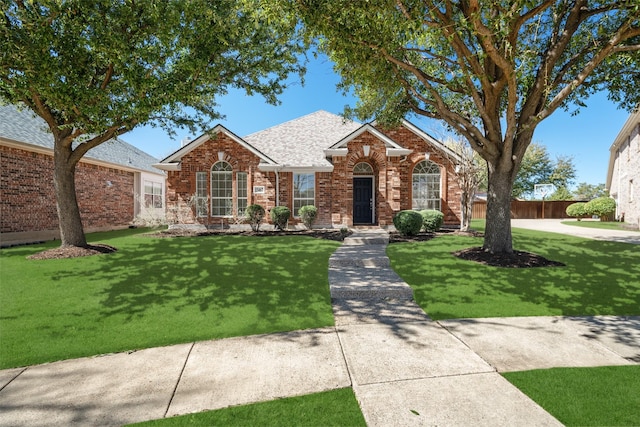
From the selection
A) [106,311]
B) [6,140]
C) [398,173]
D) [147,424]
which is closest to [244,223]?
[398,173]

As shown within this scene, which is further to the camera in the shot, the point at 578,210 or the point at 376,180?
the point at 578,210

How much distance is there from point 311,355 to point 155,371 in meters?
1.73

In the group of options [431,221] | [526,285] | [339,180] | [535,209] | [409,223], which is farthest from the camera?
[535,209]

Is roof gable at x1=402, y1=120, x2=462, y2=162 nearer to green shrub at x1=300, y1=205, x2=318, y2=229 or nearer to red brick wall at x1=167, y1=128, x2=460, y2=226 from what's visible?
red brick wall at x1=167, y1=128, x2=460, y2=226

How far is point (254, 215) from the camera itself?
15828mm

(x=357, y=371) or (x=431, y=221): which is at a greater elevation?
(x=431, y=221)

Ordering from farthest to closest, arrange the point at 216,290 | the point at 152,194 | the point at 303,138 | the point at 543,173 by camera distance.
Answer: the point at 543,173 < the point at 152,194 < the point at 303,138 < the point at 216,290

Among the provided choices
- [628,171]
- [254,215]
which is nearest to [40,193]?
[254,215]

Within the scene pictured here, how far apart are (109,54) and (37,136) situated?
34.4 feet

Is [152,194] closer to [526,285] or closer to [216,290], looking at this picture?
[216,290]

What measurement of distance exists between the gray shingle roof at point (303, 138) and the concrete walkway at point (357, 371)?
1283cm

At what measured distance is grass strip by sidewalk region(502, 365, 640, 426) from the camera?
2518 mm

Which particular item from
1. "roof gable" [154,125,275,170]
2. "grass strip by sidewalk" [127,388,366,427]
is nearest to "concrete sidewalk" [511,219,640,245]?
"grass strip by sidewalk" [127,388,366,427]

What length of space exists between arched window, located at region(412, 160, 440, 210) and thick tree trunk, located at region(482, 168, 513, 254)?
827 centimetres
